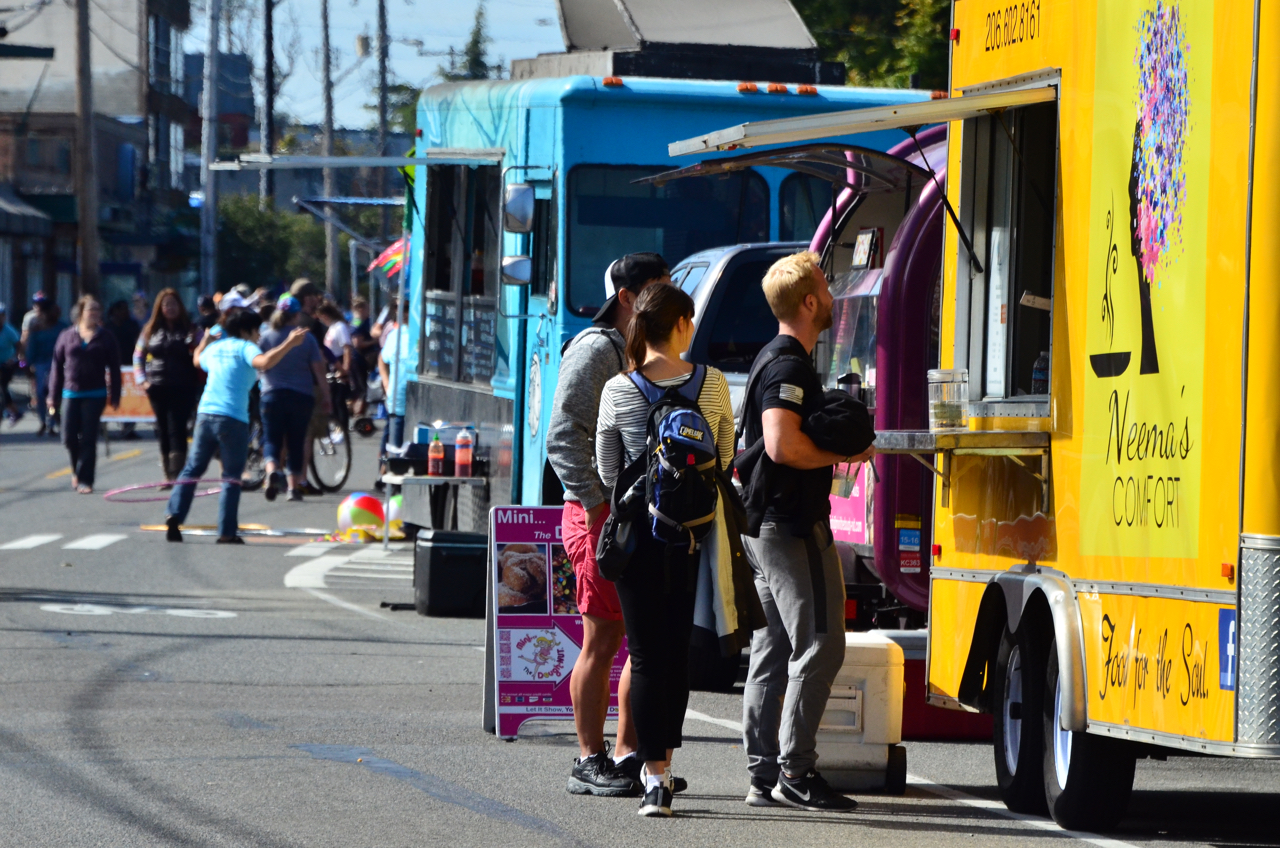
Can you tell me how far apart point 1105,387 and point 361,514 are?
1115 centimetres

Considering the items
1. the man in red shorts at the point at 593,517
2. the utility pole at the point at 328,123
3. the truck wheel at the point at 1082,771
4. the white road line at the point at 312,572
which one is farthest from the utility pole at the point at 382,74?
the truck wheel at the point at 1082,771

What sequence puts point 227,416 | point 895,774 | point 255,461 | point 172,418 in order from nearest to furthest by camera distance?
point 895,774
point 227,416
point 172,418
point 255,461

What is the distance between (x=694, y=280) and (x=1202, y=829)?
16.8 feet

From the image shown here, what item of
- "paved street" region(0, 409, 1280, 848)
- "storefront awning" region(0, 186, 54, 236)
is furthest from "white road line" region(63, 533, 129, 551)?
"storefront awning" region(0, 186, 54, 236)

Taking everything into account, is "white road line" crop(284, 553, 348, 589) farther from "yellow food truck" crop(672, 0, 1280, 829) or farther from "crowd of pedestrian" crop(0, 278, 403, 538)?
"yellow food truck" crop(672, 0, 1280, 829)

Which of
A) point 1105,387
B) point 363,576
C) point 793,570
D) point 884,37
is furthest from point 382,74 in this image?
point 1105,387

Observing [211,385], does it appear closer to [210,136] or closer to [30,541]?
[30,541]

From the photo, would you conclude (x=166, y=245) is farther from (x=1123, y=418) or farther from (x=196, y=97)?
(x=1123, y=418)

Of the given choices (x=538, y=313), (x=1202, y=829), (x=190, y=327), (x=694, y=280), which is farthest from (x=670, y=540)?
(x=190, y=327)

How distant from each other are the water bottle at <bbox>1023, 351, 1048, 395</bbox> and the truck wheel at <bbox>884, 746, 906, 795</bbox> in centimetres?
138

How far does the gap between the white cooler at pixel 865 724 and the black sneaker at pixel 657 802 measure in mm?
728

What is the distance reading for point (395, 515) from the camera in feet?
53.6

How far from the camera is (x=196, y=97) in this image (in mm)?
Answer: 86750

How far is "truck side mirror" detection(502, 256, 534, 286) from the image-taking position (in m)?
12.2
